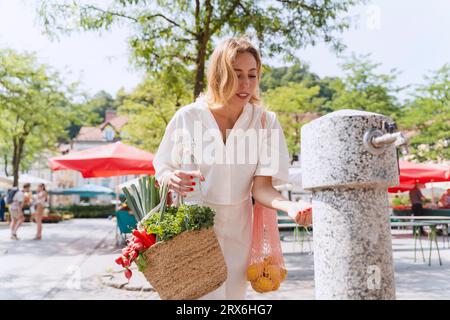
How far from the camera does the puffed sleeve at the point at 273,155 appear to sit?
1822mm

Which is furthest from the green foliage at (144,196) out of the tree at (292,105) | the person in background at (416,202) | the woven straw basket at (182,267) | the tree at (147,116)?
the tree at (292,105)

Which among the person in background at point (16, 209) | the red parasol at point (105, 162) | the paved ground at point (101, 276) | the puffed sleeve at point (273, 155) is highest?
the red parasol at point (105, 162)

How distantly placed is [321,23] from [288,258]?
4849 mm

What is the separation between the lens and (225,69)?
1.79 m

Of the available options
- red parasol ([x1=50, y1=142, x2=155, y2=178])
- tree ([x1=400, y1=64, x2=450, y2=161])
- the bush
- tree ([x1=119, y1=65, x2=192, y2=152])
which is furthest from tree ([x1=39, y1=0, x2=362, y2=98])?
the bush

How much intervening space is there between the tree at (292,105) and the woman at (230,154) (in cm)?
2755

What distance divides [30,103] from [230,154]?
70.8ft

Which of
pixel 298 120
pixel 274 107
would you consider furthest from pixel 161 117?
pixel 298 120

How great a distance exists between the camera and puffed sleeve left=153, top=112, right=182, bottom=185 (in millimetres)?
1777

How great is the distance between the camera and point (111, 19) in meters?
8.98

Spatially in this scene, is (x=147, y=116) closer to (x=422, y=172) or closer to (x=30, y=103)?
(x=30, y=103)

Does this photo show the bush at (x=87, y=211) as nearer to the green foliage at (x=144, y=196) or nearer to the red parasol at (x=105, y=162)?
the red parasol at (x=105, y=162)

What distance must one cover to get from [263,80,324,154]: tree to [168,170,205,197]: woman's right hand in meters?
27.9

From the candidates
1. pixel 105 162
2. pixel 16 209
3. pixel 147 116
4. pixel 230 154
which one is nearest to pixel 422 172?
pixel 105 162
